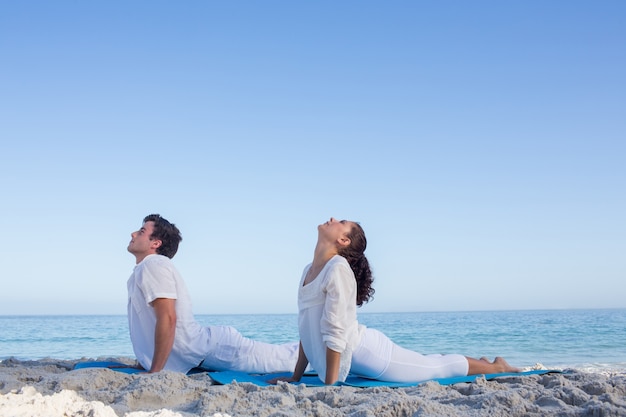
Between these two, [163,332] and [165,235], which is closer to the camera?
[163,332]

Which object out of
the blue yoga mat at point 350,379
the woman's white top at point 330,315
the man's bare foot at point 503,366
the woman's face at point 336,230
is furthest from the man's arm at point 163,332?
the man's bare foot at point 503,366

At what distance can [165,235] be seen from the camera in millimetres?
4762

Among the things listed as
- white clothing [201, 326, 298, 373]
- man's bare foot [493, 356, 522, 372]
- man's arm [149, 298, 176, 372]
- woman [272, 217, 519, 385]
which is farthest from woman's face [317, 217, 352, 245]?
man's bare foot [493, 356, 522, 372]

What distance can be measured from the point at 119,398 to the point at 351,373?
69.0 inches

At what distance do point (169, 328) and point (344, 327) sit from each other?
132 centimetres

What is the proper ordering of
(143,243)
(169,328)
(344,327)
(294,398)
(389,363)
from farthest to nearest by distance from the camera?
(143,243)
(169,328)
(389,363)
(344,327)
(294,398)

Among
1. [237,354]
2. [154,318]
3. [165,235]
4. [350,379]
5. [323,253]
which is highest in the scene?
[165,235]

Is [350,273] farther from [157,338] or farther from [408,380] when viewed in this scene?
[157,338]

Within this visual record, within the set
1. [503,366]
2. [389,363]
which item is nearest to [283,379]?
[389,363]

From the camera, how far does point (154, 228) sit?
4750mm

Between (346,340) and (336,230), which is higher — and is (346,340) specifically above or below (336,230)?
below

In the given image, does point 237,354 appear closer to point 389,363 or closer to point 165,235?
point 165,235

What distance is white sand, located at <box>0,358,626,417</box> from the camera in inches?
112

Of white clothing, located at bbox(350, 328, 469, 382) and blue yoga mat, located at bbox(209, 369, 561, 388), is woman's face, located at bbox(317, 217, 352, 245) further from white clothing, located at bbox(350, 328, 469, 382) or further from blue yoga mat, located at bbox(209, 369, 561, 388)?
blue yoga mat, located at bbox(209, 369, 561, 388)
